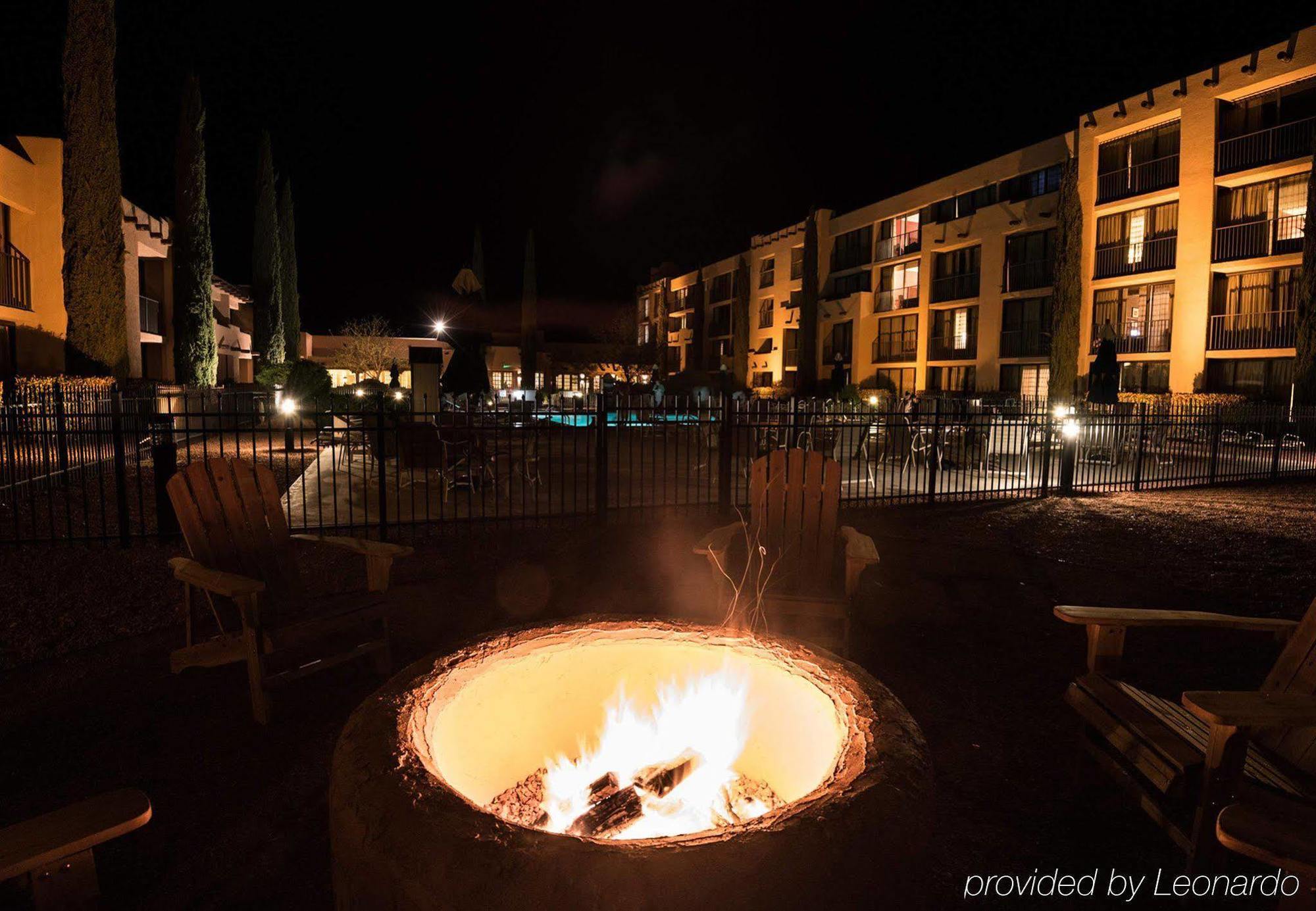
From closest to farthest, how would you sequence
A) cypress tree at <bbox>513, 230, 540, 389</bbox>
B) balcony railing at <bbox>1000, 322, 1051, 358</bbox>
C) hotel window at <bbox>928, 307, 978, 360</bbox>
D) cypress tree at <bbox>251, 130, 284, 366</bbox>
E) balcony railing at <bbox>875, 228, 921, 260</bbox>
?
balcony railing at <bbox>1000, 322, 1051, 358</bbox>
cypress tree at <bbox>251, 130, 284, 366</bbox>
hotel window at <bbox>928, 307, 978, 360</bbox>
balcony railing at <bbox>875, 228, 921, 260</bbox>
cypress tree at <bbox>513, 230, 540, 389</bbox>

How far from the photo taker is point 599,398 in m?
6.99

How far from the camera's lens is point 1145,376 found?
2342 centimetres

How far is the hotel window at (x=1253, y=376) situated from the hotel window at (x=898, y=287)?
1356 cm

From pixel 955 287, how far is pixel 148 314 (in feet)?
105

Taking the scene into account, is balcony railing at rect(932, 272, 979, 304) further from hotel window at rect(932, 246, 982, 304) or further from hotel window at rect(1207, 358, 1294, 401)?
hotel window at rect(1207, 358, 1294, 401)

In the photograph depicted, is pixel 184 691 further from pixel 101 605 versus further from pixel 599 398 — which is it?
pixel 599 398

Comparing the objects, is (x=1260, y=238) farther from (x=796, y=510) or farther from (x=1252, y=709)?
(x=1252, y=709)

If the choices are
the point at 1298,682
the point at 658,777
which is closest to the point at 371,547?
the point at 658,777

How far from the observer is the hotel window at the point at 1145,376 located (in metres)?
22.7

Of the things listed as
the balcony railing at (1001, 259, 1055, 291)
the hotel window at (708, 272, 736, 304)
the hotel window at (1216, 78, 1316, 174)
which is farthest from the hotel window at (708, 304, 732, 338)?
the hotel window at (1216, 78, 1316, 174)

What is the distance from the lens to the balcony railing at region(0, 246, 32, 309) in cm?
1686

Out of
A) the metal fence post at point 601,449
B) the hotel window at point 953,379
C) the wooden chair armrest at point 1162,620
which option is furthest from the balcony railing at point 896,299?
the wooden chair armrest at point 1162,620

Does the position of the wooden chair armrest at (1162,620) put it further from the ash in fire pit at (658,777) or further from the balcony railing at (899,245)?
the balcony railing at (899,245)

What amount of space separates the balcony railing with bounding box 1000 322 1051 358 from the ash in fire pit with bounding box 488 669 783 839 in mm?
27051
